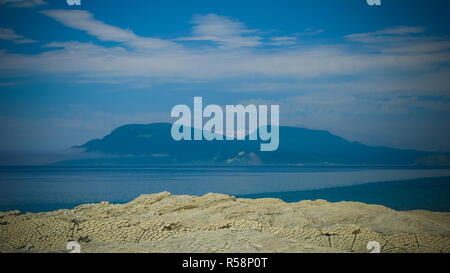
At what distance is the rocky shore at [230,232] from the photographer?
6.52 m

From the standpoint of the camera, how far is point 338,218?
8.91m

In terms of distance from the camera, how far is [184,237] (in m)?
6.98

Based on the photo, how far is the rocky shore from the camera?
652 centimetres

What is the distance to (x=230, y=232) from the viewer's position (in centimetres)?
693

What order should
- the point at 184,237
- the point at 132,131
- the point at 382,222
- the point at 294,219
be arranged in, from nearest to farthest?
the point at 184,237
the point at 382,222
the point at 294,219
the point at 132,131
